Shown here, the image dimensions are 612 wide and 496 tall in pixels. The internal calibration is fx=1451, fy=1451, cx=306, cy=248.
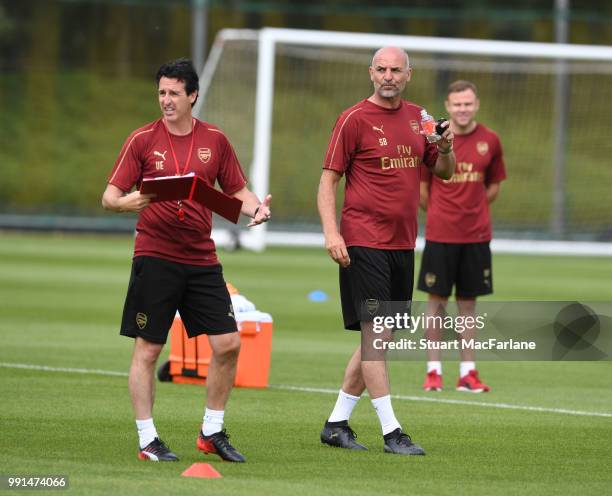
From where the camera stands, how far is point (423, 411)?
33.8ft

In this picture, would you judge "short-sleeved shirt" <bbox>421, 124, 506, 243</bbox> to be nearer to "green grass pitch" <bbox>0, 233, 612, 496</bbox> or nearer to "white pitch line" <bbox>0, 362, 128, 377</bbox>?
"green grass pitch" <bbox>0, 233, 612, 496</bbox>

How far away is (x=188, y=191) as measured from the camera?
7.71 meters

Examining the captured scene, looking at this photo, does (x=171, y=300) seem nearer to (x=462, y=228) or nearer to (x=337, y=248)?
(x=337, y=248)

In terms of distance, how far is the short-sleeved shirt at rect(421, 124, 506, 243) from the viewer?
11.9 meters

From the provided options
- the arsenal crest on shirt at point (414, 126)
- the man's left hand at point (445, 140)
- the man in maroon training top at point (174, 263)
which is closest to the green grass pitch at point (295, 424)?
the man in maroon training top at point (174, 263)

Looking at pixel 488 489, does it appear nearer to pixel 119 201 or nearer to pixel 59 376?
pixel 119 201

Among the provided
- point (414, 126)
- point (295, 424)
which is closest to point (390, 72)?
point (414, 126)

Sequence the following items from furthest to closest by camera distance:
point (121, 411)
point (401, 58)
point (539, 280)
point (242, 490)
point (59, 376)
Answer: point (539, 280) < point (59, 376) < point (121, 411) < point (401, 58) < point (242, 490)

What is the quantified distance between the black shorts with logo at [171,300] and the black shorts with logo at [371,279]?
0.81m

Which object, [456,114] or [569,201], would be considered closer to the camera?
[456,114]

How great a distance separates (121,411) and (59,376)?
2.02 m

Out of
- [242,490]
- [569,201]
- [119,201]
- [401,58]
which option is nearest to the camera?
[242,490]

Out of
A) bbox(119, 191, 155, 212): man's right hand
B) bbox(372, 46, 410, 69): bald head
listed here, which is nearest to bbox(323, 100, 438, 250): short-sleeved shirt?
bbox(372, 46, 410, 69): bald head

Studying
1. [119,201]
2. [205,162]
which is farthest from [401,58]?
[119,201]
